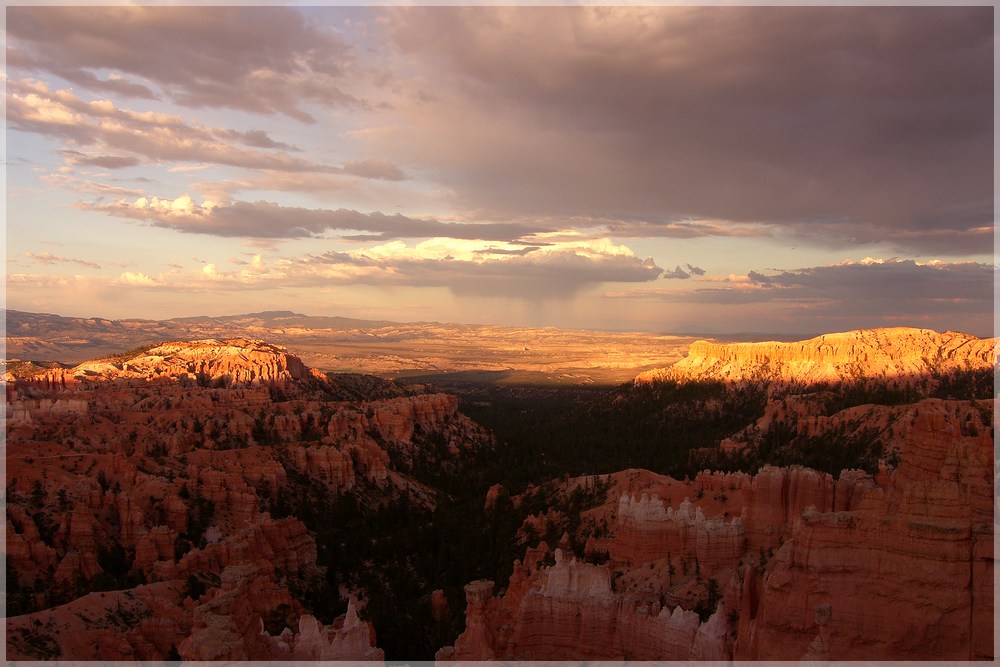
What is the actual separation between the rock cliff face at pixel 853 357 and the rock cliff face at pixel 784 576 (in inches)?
3336

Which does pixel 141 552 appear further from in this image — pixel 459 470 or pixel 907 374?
pixel 907 374

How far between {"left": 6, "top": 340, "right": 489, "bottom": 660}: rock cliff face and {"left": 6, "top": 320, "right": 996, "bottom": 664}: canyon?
0.20m

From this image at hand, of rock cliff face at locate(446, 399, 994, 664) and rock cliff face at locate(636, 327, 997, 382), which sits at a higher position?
rock cliff face at locate(636, 327, 997, 382)

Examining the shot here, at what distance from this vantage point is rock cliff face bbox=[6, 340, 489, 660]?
3259 centimetres

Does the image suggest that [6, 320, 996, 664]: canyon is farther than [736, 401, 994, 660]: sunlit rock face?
Yes

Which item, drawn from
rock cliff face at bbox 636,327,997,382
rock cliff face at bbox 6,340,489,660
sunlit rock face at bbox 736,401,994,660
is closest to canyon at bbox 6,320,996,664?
sunlit rock face at bbox 736,401,994,660

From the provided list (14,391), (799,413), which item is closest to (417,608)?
(799,413)

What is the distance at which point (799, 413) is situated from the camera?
92.2 m

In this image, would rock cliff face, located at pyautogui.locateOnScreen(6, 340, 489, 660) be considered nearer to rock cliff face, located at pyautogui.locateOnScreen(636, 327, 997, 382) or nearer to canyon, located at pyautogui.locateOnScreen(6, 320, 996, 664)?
canyon, located at pyautogui.locateOnScreen(6, 320, 996, 664)

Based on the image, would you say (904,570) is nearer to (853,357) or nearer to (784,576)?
(784,576)

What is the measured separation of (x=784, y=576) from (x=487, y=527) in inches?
Answer: 1547

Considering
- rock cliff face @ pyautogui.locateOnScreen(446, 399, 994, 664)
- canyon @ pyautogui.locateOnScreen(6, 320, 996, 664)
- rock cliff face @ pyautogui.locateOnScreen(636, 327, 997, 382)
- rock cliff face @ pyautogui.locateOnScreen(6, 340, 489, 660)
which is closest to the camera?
rock cliff face @ pyautogui.locateOnScreen(446, 399, 994, 664)

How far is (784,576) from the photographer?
88.9 ft

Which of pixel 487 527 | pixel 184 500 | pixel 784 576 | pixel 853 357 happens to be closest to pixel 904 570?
pixel 784 576
